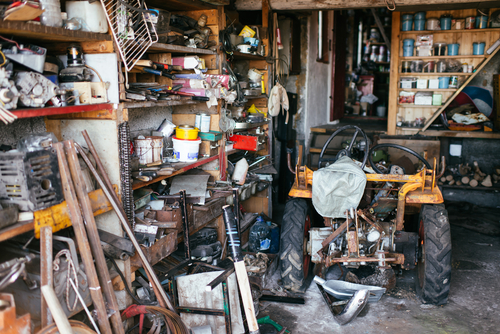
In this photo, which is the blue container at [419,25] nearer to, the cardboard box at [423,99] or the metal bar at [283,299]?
the cardboard box at [423,99]

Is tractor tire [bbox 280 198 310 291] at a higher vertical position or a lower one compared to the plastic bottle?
lower

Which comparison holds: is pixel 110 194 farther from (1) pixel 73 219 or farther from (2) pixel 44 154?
(2) pixel 44 154

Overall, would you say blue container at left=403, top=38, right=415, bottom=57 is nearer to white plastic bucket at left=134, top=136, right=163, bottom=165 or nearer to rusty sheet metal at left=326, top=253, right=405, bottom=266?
rusty sheet metal at left=326, top=253, right=405, bottom=266

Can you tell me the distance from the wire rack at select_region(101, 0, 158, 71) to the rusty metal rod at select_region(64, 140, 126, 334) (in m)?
0.77

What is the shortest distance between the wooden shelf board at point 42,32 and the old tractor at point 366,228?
2055 mm

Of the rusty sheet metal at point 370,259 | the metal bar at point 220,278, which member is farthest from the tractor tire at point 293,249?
the metal bar at point 220,278

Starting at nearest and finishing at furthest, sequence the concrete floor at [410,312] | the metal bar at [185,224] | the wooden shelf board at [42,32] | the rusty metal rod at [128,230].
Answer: the wooden shelf board at [42,32], the rusty metal rod at [128,230], the concrete floor at [410,312], the metal bar at [185,224]

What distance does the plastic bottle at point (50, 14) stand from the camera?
2.31 meters

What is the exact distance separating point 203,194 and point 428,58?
5012 mm

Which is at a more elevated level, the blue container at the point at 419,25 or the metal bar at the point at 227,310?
the blue container at the point at 419,25

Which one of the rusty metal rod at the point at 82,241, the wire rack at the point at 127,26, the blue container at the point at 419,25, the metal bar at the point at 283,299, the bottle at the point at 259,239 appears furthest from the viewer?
the blue container at the point at 419,25

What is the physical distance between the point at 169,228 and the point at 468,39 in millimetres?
6006

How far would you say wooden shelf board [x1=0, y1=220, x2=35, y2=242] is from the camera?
2055 mm

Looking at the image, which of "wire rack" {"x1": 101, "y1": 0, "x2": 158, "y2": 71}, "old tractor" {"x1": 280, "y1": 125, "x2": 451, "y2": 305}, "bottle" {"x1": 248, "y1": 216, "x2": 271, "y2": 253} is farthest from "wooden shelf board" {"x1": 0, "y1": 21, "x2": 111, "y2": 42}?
"bottle" {"x1": 248, "y1": 216, "x2": 271, "y2": 253}
